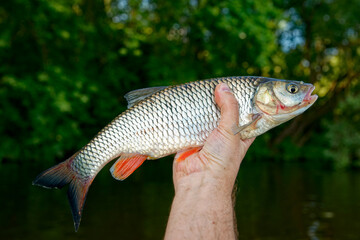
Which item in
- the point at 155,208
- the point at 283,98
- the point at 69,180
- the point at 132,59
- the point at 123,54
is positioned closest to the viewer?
the point at 69,180

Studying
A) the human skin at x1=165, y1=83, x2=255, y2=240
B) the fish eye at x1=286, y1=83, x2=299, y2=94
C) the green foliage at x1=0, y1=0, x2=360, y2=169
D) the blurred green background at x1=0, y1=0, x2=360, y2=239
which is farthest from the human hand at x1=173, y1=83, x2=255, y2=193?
the green foliage at x1=0, y1=0, x2=360, y2=169

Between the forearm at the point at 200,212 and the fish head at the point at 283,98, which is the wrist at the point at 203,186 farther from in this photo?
the fish head at the point at 283,98

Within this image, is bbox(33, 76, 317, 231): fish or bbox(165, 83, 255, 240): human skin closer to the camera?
bbox(165, 83, 255, 240): human skin

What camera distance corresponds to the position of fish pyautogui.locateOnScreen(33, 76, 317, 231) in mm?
2502

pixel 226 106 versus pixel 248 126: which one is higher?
pixel 226 106

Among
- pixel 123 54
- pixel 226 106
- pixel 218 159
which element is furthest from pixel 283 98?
pixel 123 54

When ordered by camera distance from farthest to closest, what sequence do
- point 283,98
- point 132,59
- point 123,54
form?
point 132,59 → point 123,54 → point 283,98

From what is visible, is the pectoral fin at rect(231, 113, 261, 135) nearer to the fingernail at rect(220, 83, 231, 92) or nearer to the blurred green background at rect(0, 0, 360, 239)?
the fingernail at rect(220, 83, 231, 92)

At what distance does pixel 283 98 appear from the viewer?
8.76ft

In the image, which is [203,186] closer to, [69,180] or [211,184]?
[211,184]

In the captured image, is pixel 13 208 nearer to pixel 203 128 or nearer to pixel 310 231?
pixel 310 231

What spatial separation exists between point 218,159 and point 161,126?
1.52 feet

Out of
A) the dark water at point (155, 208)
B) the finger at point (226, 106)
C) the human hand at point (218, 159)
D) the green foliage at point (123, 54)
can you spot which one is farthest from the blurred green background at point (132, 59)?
the finger at point (226, 106)

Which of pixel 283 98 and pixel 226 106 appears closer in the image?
pixel 226 106
